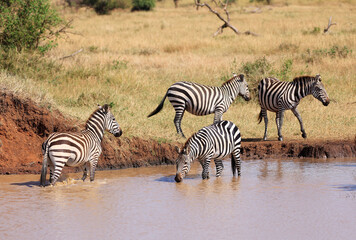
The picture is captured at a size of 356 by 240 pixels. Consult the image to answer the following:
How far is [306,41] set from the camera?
24.8 m

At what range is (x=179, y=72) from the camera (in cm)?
1914

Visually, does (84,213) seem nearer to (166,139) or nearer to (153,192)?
(153,192)

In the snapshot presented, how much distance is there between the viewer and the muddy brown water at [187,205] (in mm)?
6520

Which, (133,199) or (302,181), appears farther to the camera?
(302,181)

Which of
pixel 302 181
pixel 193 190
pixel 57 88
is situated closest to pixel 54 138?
pixel 193 190

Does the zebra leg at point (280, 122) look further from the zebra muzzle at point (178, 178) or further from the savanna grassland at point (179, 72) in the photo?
the zebra muzzle at point (178, 178)

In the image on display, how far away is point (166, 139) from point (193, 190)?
2.75 metres

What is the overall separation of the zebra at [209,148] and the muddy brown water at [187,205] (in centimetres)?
23

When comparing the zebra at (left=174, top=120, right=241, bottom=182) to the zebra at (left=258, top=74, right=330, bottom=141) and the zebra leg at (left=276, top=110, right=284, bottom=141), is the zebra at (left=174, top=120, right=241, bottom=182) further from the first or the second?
the zebra at (left=258, top=74, right=330, bottom=141)

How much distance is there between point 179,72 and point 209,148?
33.1 ft

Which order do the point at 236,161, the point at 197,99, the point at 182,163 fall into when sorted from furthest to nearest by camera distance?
the point at 197,99 → the point at 236,161 → the point at 182,163

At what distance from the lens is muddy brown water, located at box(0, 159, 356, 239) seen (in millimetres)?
6520

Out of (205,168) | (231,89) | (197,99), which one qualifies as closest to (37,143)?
(205,168)

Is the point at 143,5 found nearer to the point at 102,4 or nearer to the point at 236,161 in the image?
the point at 102,4
